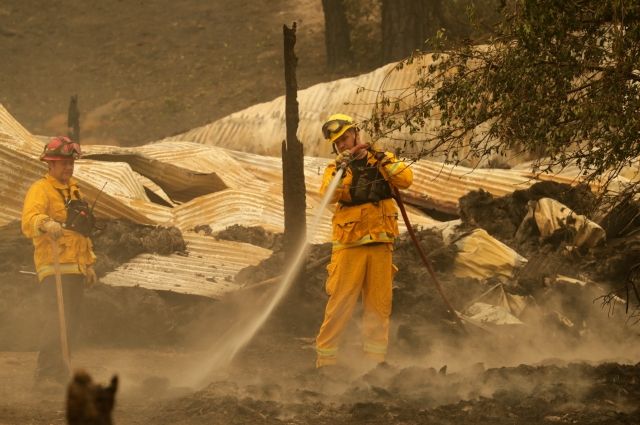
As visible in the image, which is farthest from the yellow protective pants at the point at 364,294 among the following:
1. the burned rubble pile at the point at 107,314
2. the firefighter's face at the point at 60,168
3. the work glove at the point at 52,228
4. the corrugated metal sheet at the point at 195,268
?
the corrugated metal sheet at the point at 195,268

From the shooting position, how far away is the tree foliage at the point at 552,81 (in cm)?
590

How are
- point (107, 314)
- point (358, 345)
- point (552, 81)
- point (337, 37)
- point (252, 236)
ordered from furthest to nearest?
1. point (337, 37)
2. point (252, 236)
3. point (107, 314)
4. point (358, 345)
5. point (552, 81)

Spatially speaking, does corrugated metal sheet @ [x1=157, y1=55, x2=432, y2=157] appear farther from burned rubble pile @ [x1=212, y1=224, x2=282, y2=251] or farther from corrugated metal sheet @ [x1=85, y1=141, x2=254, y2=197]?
burned rubble pile @ [x1=212, y1=224, x2=282, y2=251]

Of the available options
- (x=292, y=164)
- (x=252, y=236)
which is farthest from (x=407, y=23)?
(x=292, y=164)

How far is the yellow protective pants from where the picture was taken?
335 inches

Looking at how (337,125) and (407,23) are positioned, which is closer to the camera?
(337,125)

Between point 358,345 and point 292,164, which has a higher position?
point 292,164

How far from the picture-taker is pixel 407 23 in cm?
2152

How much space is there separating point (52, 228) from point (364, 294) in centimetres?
245

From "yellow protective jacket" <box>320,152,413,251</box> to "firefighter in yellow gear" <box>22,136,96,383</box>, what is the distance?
1.95 metres

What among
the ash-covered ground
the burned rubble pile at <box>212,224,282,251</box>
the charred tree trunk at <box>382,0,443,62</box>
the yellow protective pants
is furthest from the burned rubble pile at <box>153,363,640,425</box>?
the charred tree trunk at <box>382,0,443,62</box>

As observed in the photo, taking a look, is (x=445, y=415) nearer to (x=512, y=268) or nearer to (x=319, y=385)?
(x=319, y=385)

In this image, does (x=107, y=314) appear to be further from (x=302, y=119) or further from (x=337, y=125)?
(x=302, y=119)

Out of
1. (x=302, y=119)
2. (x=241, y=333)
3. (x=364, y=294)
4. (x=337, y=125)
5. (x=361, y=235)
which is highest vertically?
(x=302, y=119)
